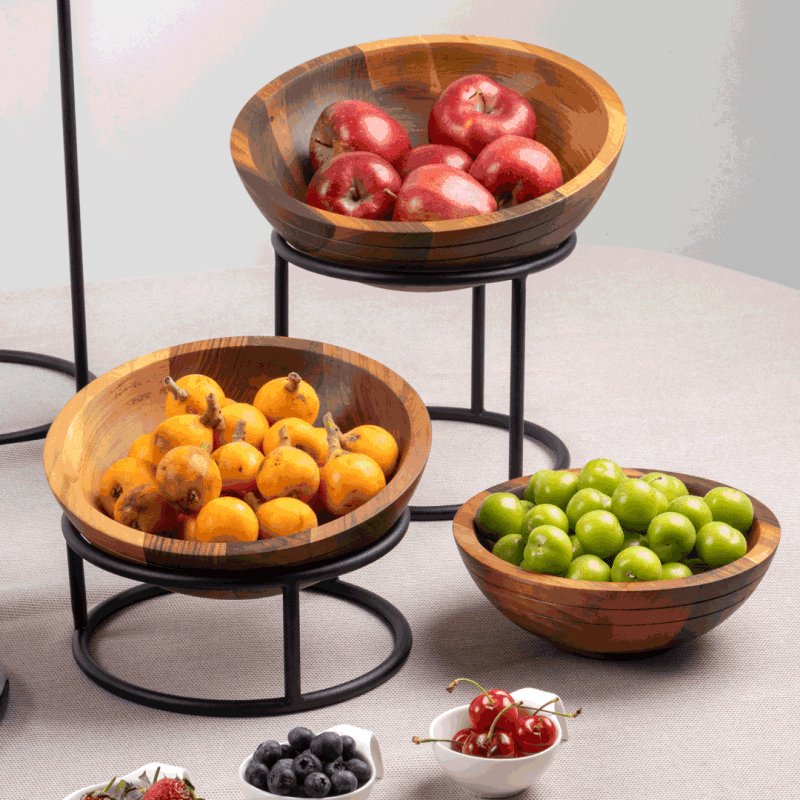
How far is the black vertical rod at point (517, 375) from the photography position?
1.93 metres

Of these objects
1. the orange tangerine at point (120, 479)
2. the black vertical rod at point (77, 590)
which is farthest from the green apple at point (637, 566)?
the black vertical rod at point (77, 590)

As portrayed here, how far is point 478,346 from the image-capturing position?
7.88ft

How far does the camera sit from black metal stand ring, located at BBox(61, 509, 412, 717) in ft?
4.77

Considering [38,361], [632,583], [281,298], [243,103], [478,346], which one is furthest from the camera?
Result: [243,103]

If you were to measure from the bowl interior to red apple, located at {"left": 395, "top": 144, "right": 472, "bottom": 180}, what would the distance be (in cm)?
17

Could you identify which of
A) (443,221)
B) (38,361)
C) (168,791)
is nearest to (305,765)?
(168,791)

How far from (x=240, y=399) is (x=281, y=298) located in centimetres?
28

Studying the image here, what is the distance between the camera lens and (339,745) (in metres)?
1.34

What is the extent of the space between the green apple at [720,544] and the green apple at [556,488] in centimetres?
20

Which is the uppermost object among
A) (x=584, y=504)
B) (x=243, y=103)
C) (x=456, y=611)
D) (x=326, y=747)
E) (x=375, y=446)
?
(x=243, y=103)

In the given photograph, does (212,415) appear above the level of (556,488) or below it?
above

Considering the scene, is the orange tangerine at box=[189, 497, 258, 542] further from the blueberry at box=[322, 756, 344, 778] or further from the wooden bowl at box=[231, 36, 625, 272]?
the wooden bowl at box=[231, 36, 625, 272]

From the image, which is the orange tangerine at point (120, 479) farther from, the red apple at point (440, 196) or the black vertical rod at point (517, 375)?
the black vertical rod at point (517, 375)

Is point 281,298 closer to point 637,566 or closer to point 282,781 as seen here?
point 637,566
